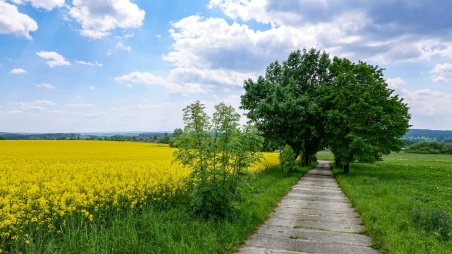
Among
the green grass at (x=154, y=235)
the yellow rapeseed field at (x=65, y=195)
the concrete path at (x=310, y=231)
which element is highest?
the yellow rapeseed field at (x=65, y=195)

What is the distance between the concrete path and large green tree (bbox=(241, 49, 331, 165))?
549 inches

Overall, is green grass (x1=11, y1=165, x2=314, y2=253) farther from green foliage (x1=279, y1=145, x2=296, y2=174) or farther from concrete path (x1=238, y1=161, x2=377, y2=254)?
green foliage (x1=279, y1=145, x2=296, y2=174)

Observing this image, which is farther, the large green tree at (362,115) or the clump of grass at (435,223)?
the large green tree at (362,115)

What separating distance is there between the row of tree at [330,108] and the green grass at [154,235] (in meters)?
17.7

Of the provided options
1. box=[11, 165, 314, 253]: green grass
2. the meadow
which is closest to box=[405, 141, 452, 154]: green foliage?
the meadow

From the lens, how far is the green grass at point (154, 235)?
21.2 feet

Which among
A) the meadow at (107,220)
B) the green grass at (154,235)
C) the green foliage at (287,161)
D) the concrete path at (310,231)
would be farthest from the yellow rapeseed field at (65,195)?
the green foliage at (287,161)

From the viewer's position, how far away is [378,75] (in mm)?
26875

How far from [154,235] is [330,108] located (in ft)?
75.9

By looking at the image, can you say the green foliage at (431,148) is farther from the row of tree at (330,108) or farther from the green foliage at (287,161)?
the green foliage at (287,161)

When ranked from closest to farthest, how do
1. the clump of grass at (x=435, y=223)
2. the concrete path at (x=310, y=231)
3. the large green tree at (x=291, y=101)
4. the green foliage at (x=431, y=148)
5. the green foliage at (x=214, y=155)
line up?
the concrete path at (x=310, y=231) < the clump of grass at (x=435, y=223) < the green foliage at (x=214, y=155) < the large green tree at (x=291, y=101) < the green foliage at (x=431, y=148)

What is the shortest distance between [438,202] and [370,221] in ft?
19.6

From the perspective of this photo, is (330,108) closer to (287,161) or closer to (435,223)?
(287,161)

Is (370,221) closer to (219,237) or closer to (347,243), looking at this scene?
(347,243)
